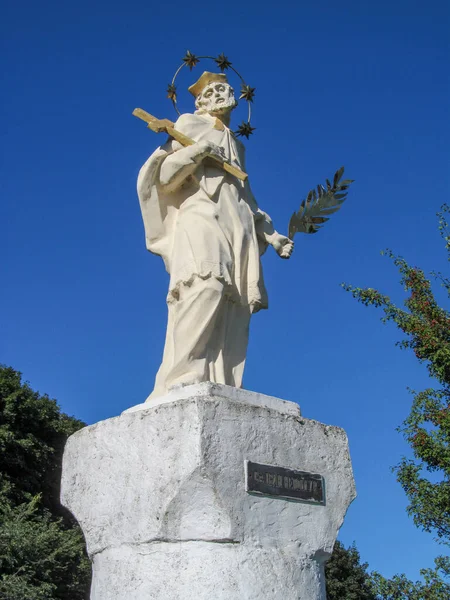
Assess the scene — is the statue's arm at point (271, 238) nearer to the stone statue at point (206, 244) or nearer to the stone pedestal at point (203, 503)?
the stone statue at point (206, 244)

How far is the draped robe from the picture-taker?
16.3 feet

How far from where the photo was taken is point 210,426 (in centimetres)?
426

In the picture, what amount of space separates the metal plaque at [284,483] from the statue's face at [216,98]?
3318 mm

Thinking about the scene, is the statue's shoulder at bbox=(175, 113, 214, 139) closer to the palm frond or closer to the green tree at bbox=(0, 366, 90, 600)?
the palm frond

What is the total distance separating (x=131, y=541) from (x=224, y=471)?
758mm

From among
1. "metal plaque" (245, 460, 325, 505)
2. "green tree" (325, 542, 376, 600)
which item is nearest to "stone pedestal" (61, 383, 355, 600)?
"metal plaque" (245, 460, 325, 505)

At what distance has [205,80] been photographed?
6.31 meters

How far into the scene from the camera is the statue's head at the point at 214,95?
20.4ft

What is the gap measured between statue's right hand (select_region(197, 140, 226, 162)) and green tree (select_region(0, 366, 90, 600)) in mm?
12989

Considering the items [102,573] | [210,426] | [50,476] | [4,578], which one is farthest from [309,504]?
[50,476]

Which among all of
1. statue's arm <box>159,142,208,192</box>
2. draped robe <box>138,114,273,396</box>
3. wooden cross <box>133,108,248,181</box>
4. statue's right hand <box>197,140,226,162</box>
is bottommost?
draped robe <box>138,114,273,396</box>

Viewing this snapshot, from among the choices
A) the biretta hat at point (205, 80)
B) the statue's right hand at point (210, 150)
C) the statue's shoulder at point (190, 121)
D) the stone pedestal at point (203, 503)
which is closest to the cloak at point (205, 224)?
the statue's shoulder at point (190, 121)

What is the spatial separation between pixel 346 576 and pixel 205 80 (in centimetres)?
2401

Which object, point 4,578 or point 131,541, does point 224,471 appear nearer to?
point 131,541
